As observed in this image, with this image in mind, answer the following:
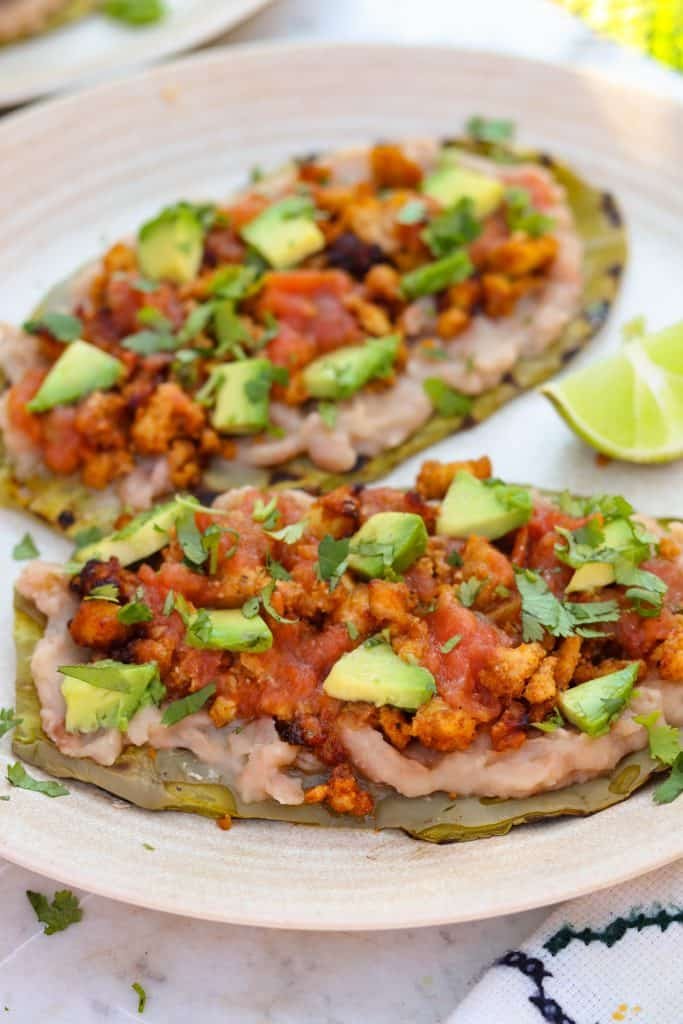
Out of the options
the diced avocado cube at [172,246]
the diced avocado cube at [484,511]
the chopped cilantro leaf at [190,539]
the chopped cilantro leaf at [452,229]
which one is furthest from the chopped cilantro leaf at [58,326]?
the diced avocado cube at [484,511]

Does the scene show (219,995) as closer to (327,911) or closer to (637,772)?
(327,911)

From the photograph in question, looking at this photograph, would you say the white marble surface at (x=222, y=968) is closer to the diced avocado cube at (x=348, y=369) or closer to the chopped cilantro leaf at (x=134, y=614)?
the chopped cilantro leaf at (x=134, y=614)

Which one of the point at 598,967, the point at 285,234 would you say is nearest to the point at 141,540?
the point at 285,234

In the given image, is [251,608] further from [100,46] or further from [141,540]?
[100,46]

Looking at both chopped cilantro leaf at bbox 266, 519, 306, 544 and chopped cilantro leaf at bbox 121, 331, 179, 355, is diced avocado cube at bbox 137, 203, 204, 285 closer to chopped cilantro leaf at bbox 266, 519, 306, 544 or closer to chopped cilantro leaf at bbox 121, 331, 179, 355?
chopped cilantro leaf at bbox 121, 331, 179, 355

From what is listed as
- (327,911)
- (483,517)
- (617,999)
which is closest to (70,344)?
(483,517)

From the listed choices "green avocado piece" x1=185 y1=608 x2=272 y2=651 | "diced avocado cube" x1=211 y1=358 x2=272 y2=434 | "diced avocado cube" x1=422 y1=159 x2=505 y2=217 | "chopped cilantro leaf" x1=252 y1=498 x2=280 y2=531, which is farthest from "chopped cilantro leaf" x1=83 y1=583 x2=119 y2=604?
"diced avocado cube" x1=422 y1=159 x2=505 y2=217

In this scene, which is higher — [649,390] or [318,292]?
[318,292]

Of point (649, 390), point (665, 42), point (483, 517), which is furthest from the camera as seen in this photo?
point (665, 42)
